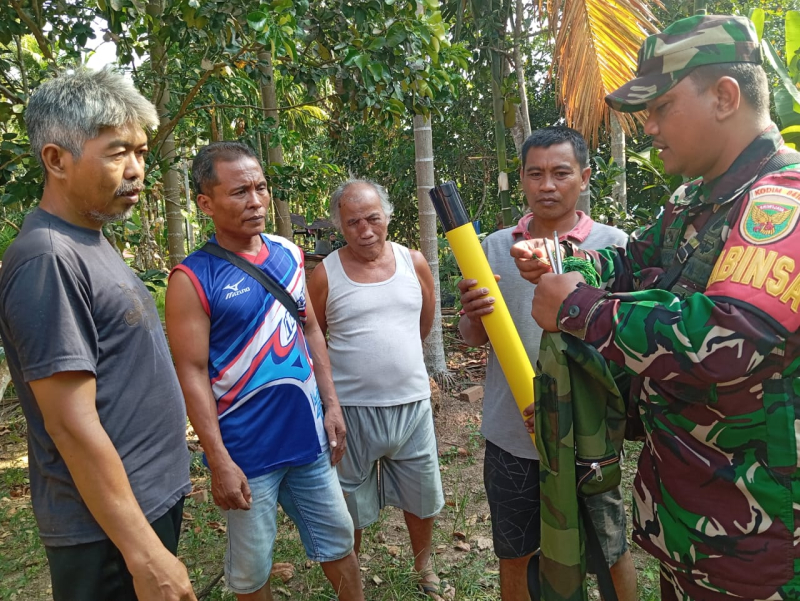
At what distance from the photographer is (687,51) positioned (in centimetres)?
142

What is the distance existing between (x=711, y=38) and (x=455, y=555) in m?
2.83

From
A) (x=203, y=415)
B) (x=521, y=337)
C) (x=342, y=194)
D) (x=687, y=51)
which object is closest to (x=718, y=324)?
(x=687, y=51)

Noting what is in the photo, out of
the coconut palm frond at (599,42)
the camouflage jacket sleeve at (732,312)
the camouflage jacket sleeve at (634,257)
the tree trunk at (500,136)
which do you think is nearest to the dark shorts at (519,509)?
the camouflage jacket sleeve at (634,257)

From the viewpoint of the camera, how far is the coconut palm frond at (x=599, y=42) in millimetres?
3906

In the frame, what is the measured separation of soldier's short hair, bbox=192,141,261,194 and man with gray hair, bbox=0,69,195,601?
2.10 ft

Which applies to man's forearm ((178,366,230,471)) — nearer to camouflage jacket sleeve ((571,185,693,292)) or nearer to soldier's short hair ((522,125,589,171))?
camouflage jacket sleeve ((571,185,693,292))

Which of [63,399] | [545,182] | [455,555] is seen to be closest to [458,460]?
[455,555]

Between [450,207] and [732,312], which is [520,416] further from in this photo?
[732,312]

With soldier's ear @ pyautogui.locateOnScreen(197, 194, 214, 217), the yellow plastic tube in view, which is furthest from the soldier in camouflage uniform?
soldier's ear @ pyautogui.locateOnScreen(197, 194, 214, 217)

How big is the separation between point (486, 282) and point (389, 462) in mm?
1391

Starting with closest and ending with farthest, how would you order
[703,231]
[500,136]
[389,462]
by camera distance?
[703,231]
[389,462]
[500,136]

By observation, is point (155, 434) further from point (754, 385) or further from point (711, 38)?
point (711, 38)

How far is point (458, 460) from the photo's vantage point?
442 centimetres

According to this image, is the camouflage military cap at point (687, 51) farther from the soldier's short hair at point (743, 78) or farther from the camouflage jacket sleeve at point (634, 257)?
the camouflage jacket sleeve at point (634, 257)
